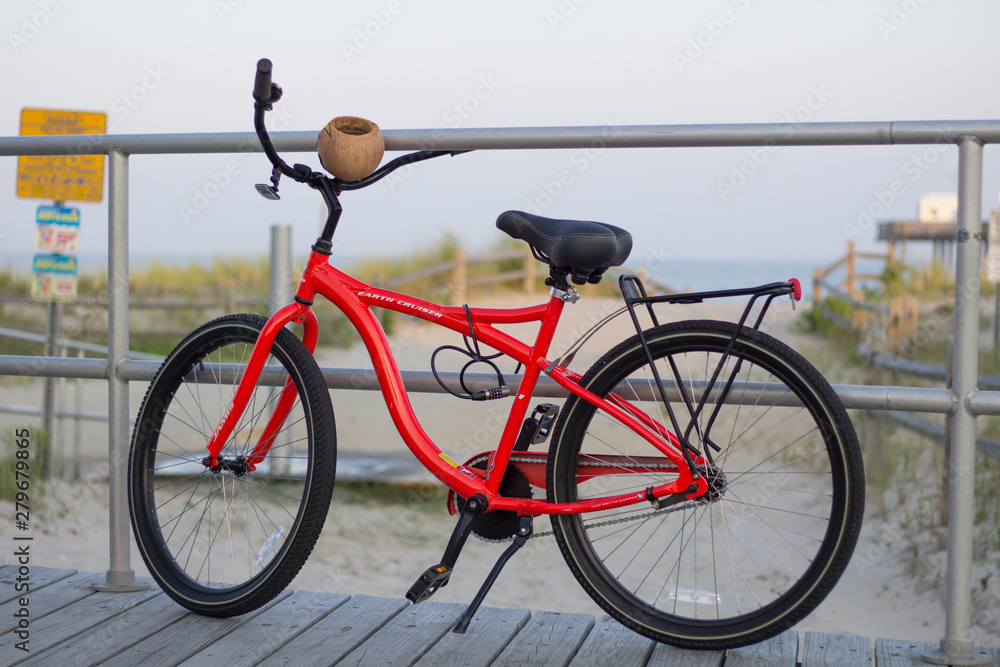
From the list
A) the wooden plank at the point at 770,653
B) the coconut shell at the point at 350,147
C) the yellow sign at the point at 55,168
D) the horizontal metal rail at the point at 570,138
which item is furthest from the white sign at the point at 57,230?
the wooden plank at the point at 770,653

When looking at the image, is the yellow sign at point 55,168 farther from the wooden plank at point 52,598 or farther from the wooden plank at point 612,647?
the wooden plank at point 612,647

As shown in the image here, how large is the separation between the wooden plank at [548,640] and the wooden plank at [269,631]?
42cm

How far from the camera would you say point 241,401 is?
5.93 ft

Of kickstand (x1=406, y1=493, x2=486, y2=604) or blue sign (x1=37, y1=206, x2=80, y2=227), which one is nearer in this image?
kickstand (x1=406, y1=493, x2=486, y2=604)

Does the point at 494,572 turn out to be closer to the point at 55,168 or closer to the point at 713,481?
the point at 713,481

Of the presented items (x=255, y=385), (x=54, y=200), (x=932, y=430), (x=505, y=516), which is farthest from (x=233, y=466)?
(x=54, y=200)

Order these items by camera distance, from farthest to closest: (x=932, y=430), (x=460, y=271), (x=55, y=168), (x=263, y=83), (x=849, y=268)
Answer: (x=460, y=271) → (x=849, y=268) → (x=55, y=168) → (x=932, y=430) → (x=263, y=83)

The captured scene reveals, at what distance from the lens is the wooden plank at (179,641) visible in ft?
5.08

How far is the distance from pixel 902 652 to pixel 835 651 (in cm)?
12

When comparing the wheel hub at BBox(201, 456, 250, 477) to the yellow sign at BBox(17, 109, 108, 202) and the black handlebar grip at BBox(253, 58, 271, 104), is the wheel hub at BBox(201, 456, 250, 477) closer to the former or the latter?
the black handlebar grip at BBox(253, 58, 271, 104)

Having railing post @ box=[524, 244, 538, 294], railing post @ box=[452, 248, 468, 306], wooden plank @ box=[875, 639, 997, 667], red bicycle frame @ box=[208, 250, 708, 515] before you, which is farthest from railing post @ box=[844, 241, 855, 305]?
red bicycle frame @ box=[208, 250, 708, 515]

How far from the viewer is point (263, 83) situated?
1629 mm

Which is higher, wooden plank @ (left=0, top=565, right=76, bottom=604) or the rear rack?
the rear rack

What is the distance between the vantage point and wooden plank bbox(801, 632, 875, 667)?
1542 mm
